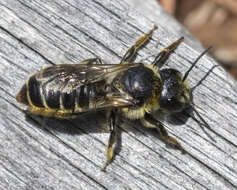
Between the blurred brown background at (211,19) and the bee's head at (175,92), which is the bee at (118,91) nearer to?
the bee's head at (175,92)

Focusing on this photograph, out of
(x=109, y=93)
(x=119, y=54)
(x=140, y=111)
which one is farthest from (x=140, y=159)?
(x=119, y=54)

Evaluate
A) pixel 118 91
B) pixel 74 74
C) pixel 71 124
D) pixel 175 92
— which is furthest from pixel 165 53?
pixel 71 124

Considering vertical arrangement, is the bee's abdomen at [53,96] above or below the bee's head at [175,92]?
Answer: below

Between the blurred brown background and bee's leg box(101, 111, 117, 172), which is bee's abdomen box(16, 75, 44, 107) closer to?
bee's leg box(101, 111, 117, 172)

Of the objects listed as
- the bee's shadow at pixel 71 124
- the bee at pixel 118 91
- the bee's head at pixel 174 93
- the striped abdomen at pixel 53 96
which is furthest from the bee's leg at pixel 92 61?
the bee's head at pixel 174 93

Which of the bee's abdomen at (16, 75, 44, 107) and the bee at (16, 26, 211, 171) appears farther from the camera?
the bee at (16, 26, 211, 171)

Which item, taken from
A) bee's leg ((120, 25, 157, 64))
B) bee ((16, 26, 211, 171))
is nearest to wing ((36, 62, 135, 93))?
bee ((16, 26, 211, 171))

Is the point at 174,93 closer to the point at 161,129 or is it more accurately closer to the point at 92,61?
the point at 161,129
